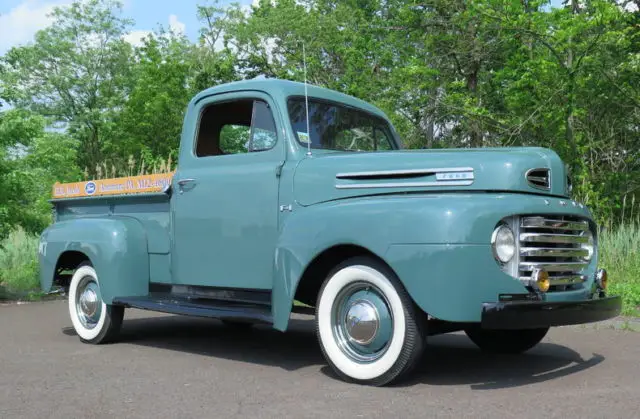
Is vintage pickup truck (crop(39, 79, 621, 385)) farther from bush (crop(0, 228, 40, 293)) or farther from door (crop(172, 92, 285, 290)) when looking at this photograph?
bush (crop(0, 228, 40, 293))

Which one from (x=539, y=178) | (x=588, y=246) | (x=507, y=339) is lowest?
(x=507, y=339)

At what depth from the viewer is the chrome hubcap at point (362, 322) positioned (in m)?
4.85

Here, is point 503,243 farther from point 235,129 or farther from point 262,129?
point 235,129

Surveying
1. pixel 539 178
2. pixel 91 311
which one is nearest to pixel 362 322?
pixel 539 178

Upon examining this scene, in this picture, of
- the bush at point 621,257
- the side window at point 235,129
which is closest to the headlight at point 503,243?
the side window at point 235,129

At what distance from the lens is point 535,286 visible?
15.2 ft

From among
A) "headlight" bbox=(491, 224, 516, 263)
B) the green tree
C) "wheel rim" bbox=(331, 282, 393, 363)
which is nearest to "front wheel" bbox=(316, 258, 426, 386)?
"wheel rim" bbox=(331, 282, 393, 363)

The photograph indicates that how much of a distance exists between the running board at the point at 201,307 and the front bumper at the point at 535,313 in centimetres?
163

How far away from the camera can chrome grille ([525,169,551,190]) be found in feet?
16.1

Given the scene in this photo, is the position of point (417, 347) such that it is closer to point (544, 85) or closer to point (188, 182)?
point (188, 182)

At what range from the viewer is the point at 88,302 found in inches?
282

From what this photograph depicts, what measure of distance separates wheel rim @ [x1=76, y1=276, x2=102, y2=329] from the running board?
0.48 meters

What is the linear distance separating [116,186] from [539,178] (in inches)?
159

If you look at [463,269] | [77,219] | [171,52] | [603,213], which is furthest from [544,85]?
[171,52]
